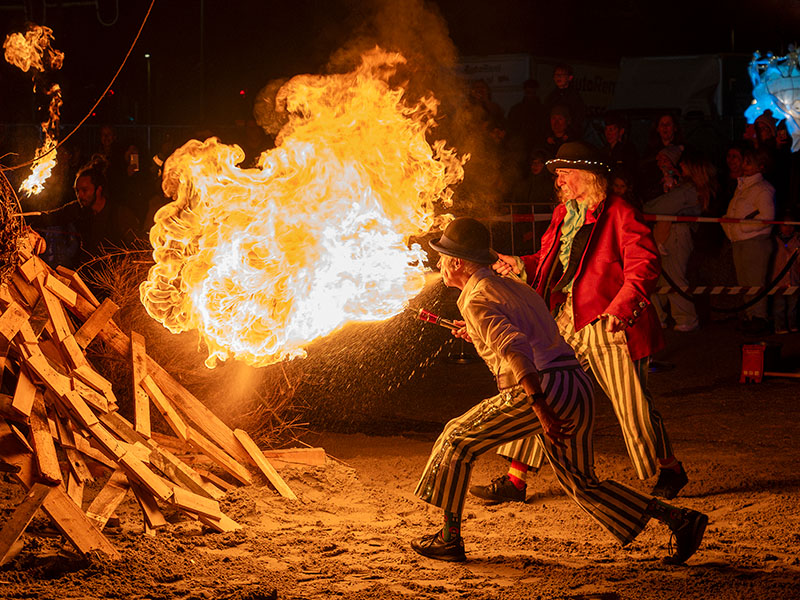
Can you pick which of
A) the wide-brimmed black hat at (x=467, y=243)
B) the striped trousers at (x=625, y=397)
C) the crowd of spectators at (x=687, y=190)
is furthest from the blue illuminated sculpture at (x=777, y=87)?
the wide-brimmed black hat at (x=467, y=243)

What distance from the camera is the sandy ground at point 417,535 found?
4406mm

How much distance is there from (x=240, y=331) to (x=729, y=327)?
7.80 m

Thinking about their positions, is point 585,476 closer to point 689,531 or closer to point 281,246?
point 689,531

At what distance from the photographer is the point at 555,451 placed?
4.63 m

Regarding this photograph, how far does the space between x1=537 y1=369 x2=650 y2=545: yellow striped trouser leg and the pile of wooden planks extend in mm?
1828

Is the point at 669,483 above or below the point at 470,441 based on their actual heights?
below

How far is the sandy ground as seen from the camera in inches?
173

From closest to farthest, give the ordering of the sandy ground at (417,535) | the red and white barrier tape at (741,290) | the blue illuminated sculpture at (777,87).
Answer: the sandy ground at (417,535)
the red and white barrier tape at (741,290)
the blue illuminated sculpture at (777,87)

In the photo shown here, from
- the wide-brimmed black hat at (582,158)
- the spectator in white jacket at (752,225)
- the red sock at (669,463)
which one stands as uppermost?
the spectator in white jacket at (752,225)

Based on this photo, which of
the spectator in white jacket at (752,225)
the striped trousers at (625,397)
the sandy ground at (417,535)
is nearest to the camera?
the sandy ground at (417,535)

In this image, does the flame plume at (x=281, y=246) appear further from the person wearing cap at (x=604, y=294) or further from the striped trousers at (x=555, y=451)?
the striped trousers at (x=555, y=451)

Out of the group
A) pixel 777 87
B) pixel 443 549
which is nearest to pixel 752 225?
pixel 777 87

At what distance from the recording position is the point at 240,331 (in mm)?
5887

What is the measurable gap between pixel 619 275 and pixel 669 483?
50.8 inches
